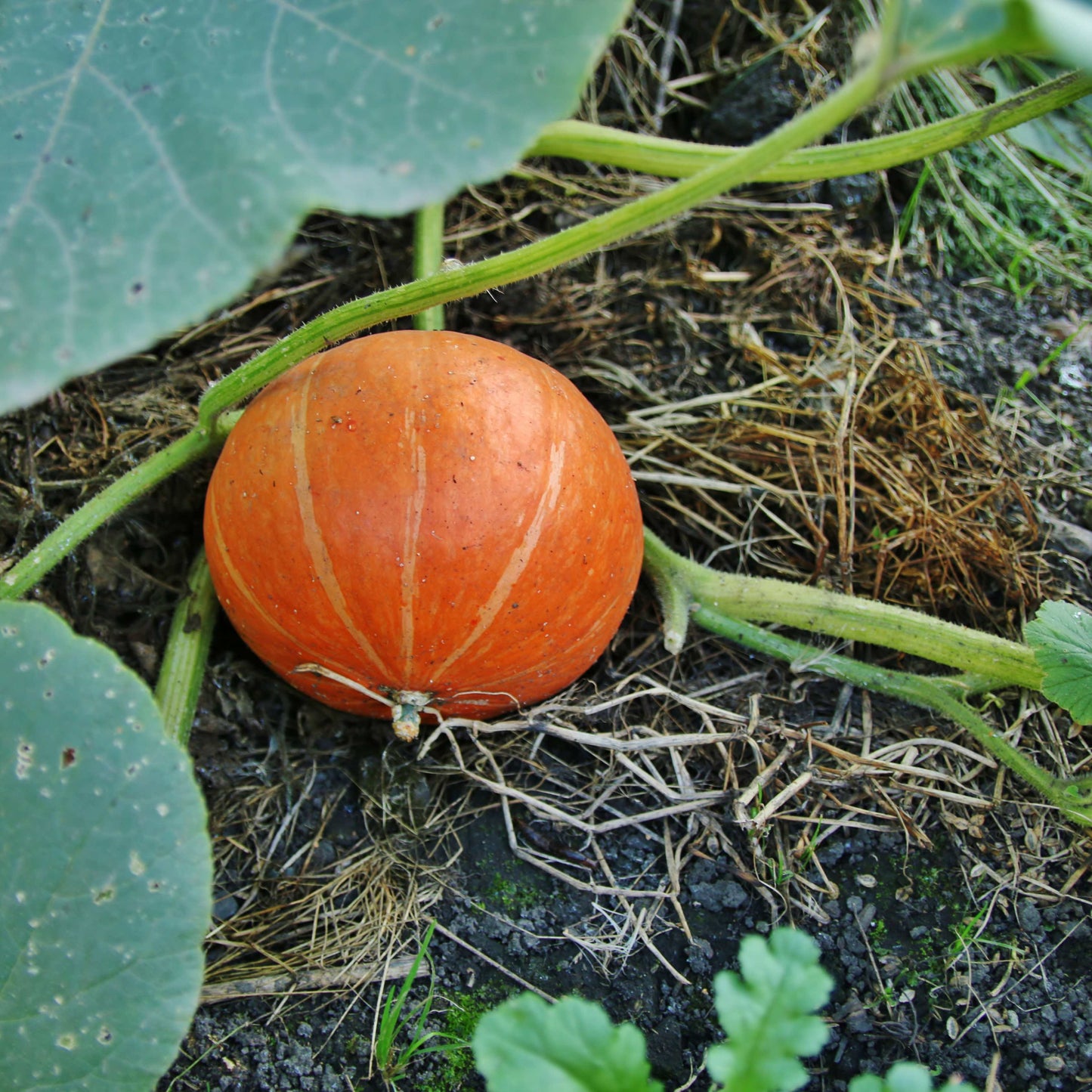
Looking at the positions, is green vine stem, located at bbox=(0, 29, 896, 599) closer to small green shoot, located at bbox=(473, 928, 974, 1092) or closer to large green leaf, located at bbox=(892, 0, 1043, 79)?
large green leaf, located at bbox=(892, 0, 1043, 79)

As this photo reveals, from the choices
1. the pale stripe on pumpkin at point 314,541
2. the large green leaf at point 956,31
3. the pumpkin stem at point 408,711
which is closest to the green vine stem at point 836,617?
the pumpkin stem at point 408,711

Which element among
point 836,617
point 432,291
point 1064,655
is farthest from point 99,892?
point 1064,655

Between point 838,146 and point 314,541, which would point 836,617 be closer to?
point 838,146

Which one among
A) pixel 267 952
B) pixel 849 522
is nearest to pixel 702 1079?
pixel 267 952

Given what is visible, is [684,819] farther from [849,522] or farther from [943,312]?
[943,312]

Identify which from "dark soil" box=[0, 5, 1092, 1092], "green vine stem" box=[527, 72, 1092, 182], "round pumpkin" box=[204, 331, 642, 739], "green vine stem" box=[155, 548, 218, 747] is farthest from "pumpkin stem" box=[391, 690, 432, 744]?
"green vine stem" box=[527, 72, 1092, 182]

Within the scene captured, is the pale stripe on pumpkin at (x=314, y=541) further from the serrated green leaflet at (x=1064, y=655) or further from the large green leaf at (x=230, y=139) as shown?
the serrated green leaflet at (x=1064, y=655)

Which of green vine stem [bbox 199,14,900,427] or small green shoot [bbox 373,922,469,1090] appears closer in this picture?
green vine stem [bbox 199,14,900,427]
